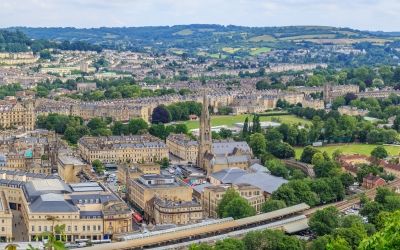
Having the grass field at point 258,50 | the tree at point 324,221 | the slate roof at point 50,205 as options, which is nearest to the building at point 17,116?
the slate roof at point 50,205

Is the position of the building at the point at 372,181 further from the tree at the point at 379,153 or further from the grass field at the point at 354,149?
the grass field at the point at 354,149

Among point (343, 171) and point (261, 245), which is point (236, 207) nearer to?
point (261, 245)

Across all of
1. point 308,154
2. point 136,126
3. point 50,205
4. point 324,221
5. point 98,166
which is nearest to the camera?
point 324,221

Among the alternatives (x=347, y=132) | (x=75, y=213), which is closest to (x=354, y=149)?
(x=347, y=132)

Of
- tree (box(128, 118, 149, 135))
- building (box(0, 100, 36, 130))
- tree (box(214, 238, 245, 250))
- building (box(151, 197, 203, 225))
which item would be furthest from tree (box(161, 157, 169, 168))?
tree (box(214, 238, 245, 250))

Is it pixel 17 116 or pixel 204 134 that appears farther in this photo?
pixel 17 116

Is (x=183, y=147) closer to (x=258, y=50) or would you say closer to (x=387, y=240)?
(x=387, y=240)

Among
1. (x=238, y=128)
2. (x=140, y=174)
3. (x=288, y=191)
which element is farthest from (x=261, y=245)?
(x=238, y=128)

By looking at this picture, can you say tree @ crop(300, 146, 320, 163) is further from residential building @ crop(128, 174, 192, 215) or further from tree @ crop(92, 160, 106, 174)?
residential building @ crop(128, 174, 192, 215)
